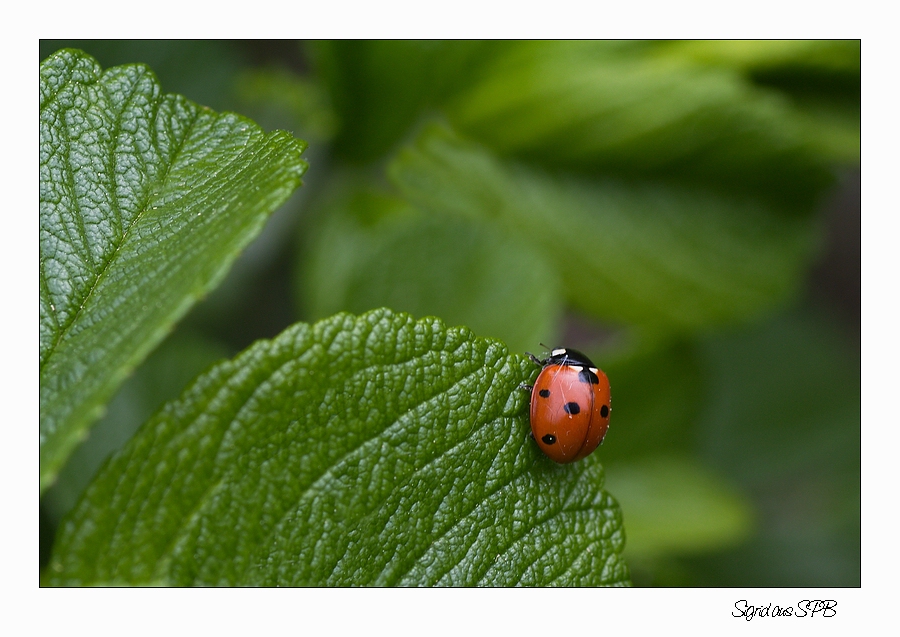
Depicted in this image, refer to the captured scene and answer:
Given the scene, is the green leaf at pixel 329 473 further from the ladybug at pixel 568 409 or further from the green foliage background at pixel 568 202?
the green foliage background at pixel 568 202

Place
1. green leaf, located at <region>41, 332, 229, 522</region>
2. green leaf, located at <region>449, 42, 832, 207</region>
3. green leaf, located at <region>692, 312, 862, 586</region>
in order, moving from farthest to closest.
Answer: green leaf, located at <region>692, 312, 862, 586</region> → green leaf, located at <region>449, 42, 832, 207</region> → green leaf, located at <region>41, 332, 229, 522</region>

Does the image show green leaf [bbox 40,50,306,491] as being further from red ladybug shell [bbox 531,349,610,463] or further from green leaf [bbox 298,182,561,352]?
green leaf [bbox 298,182,561,352]

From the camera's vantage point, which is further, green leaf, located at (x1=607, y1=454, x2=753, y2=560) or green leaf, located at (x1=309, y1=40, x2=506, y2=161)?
green leaf, located at (x1=607, y1=454, x2=753, y2=560)

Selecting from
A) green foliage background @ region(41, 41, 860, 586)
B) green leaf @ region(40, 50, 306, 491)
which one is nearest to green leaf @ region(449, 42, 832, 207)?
green foliage background @ region(41, 41, 860, 586)

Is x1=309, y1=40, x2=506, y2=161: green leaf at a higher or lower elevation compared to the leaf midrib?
higher

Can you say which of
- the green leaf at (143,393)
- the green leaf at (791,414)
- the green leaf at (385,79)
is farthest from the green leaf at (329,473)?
the green leaf at (791,414)

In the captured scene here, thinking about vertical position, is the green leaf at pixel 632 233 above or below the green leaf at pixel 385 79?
below

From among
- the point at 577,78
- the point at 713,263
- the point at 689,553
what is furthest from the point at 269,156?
the point at 689,553
